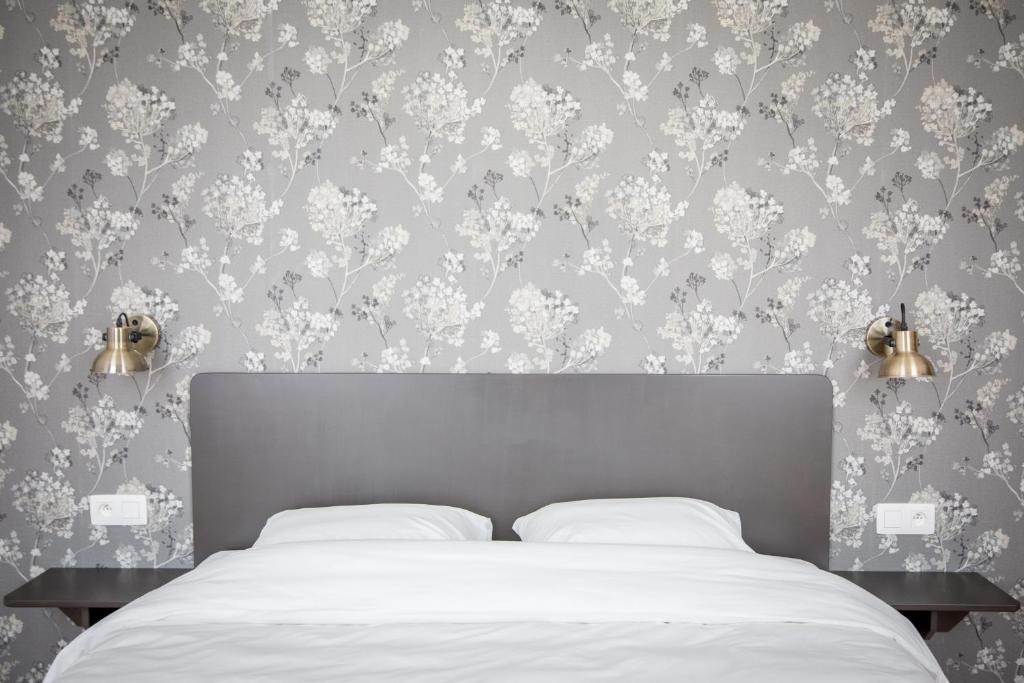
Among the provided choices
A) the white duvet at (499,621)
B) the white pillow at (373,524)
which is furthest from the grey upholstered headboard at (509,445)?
the white duvet at (499,621)

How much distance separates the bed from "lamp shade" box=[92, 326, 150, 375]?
21 cm

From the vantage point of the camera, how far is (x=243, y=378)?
227 centimetres

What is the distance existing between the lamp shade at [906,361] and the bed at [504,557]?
0.21 meters

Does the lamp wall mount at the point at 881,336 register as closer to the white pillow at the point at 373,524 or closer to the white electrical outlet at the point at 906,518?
the white electrical outlet at the point at 906,518

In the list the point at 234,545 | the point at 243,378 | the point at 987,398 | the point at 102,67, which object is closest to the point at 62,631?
the point at 234,545

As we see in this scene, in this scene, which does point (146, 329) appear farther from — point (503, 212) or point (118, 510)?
point (503, 212)

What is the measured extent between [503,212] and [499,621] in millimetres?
1198

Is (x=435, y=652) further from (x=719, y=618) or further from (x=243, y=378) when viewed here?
(x=243, y=378)

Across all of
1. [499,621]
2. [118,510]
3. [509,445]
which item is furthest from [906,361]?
[118,510]

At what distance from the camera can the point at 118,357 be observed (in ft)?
6.86

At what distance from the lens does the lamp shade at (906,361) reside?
6.82 feet

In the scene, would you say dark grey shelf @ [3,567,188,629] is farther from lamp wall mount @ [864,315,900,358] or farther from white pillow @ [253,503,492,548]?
lamp wall mount @ [864,315,900,358]

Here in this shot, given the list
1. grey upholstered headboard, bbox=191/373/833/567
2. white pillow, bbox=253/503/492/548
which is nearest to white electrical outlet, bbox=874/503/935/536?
grey upholstered headboard, bbox=191/373/833/567

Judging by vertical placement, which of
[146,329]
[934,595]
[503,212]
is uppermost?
[503,212]
